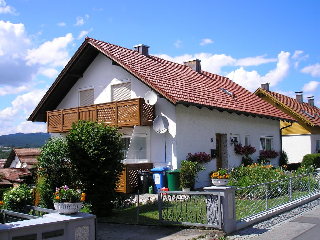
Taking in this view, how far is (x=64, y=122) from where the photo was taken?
19453 millimetres

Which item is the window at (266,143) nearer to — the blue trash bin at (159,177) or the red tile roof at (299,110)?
the red tile roof at (299,110)

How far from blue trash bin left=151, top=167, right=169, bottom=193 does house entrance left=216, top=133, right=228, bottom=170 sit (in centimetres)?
443

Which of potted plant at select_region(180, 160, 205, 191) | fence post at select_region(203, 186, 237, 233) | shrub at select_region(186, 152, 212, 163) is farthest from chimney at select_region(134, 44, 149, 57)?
fence post at select_region(203, 186, 237, 233)

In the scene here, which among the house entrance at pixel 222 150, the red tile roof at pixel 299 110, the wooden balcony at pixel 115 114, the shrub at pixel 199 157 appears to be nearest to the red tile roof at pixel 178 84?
the wooden balcony at pixel 115 114

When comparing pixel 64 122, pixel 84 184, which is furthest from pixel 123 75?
pixel 84 184

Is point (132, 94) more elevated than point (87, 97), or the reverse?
point (87, 97)

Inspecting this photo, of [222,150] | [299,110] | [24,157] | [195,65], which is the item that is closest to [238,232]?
[222,150]

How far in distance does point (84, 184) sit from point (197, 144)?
6856 mm

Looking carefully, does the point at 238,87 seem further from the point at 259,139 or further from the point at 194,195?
the point at 194,195

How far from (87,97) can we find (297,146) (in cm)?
1866

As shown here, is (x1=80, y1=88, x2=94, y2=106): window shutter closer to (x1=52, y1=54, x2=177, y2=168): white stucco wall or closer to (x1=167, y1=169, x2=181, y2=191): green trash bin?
(x1=52, y1=54, x2=177, y2=168): white stucco wall

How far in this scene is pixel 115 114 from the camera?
16.6m

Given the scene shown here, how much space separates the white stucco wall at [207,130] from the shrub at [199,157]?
25 cm

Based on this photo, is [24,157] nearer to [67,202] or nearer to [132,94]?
[132,94]
